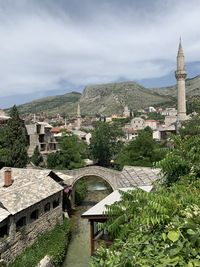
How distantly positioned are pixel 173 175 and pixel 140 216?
12.8 ft

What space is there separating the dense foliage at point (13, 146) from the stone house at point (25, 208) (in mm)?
10380

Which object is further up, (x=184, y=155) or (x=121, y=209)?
(x=184, y=155)

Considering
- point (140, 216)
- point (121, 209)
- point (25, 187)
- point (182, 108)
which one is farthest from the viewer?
point (182, 108)

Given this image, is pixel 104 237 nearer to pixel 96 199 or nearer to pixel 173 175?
pixel 173 175

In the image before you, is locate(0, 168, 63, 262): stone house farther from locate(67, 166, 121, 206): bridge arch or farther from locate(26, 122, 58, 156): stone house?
locate(26, 122, 58, 156): stone house

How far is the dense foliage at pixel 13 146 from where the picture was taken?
40531 mm

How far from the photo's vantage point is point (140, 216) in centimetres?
523

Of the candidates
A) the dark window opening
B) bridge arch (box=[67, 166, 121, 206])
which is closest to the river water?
bridge arch (box=[67, 166, 121, 206])

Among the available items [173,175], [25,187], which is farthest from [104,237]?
[25,187]

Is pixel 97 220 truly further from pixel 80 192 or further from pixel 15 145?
pixel 15 145

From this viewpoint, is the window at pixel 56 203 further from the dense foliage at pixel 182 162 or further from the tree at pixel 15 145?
the dense foliage at pixel 182 162

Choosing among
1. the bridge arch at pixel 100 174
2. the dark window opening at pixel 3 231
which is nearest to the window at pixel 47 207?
the dark window opening at pixel 3 231

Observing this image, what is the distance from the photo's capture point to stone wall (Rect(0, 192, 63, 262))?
1906 centimetres

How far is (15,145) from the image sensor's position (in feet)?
135
